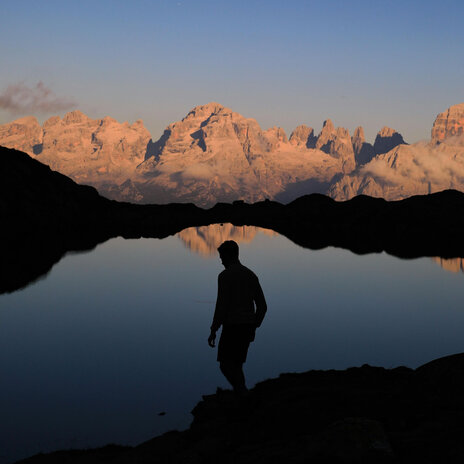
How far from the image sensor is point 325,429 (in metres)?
8.89

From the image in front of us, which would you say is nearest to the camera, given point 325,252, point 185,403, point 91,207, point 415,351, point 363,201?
point 185,403

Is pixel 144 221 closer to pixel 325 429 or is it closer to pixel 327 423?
pixel 327 423

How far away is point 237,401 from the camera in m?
12.0

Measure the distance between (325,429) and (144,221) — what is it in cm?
16203

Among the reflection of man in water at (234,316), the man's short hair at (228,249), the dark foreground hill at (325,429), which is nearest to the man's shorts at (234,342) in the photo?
the reflection of man in water at (234,316)

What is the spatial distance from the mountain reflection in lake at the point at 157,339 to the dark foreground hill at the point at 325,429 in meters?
1.91

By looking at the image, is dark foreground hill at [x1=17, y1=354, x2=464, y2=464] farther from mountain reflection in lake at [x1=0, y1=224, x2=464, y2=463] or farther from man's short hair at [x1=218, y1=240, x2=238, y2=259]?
man's short hair at [x1=218, y1=240, x2=238, y2=259]

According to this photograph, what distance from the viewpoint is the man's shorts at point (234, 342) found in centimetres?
1153

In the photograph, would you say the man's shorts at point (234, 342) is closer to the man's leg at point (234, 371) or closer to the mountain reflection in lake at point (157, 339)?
the man's leg at point (234, 371)

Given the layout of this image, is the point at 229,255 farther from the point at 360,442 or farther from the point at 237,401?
the point at 360,442

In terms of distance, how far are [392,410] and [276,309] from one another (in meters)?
24.0

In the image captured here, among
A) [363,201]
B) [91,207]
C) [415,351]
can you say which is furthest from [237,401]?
[363,201]

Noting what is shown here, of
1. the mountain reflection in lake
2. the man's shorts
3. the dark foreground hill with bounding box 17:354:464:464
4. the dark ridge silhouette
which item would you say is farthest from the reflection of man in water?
the dark ridge silhouette

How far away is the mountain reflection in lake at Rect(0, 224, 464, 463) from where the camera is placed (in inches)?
598
